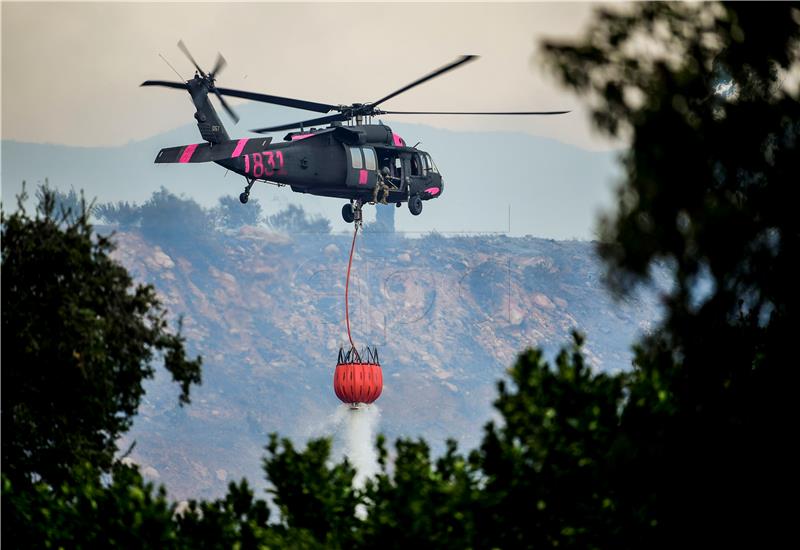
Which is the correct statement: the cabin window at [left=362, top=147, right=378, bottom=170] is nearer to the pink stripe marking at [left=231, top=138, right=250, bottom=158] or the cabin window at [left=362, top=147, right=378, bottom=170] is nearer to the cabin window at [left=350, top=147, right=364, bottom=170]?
the cabin window at [left=350, top=147, right=364, bottom=170]

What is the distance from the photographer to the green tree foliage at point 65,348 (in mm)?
35906

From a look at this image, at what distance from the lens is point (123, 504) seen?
27.4 metres

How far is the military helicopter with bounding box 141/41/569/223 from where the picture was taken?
60094 millimetres

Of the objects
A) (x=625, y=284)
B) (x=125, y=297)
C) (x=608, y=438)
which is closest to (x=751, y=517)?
(x=608, y=438)

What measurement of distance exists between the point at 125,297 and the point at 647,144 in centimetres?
2157

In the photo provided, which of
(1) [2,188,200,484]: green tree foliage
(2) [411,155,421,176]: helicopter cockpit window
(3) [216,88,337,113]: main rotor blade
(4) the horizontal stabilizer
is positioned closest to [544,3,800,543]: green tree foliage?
(1) [2,188,200,484]: green tree foliage

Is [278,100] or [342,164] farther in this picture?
[342,164]

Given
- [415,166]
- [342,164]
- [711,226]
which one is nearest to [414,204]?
[415,166]

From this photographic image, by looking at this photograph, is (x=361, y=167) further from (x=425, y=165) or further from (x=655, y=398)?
(x=655, y=398)

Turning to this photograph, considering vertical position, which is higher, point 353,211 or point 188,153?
point 353,211

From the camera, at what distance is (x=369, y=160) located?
63.7m

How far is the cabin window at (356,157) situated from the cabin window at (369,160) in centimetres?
32

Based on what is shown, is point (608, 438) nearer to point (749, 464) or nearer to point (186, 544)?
point (749, 464)

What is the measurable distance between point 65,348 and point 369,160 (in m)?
29.3
